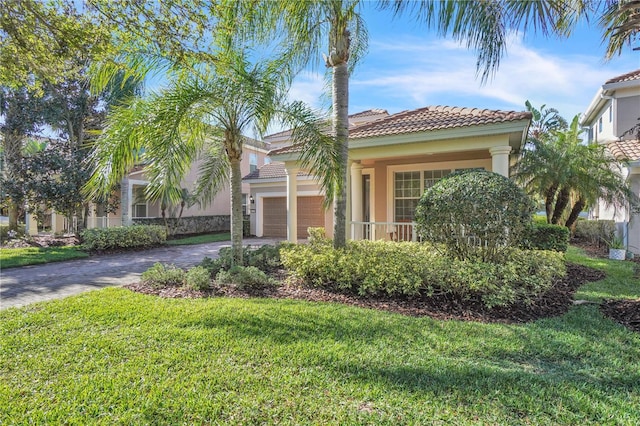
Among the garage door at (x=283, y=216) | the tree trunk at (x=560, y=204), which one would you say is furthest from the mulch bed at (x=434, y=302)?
the garage door at (x=283, y=216)

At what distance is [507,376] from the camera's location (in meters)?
3.42

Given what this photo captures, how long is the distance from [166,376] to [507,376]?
3.40 metres

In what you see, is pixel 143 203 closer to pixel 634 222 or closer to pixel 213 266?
pixel 213 266

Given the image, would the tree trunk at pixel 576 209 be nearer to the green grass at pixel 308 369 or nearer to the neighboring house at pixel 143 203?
the green grass at pixel 308 369

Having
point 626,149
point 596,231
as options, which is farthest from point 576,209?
point 626,149

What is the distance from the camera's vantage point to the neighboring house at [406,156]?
871 centimetres

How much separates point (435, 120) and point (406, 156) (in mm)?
1355

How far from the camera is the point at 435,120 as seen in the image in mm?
9758

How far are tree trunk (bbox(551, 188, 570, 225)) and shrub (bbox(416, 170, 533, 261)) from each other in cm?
881

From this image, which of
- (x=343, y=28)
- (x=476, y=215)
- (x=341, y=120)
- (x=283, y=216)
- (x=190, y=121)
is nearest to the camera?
(x=476, y=215)

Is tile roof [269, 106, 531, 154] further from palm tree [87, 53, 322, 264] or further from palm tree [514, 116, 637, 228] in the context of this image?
palm tree [514, 116, 637, 228]

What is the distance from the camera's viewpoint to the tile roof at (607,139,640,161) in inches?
455

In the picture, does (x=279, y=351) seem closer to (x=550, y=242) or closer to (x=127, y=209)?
(x=550, y=242)

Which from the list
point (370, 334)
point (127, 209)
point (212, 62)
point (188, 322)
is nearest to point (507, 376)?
point (370, 334)
